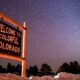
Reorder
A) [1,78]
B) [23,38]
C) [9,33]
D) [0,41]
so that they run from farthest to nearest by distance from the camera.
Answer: [23,38] → [9,33] → [0,41] → [1,78]

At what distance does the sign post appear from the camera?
8.77 m

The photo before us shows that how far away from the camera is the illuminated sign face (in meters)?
8.76

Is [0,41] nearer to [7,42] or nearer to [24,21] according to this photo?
[7,42]

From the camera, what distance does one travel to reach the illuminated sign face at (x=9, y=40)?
876 cm

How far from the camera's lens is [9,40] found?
30.6 ft

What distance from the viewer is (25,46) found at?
10.9m

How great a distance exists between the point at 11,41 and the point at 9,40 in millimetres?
186

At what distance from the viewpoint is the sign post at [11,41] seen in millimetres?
8766

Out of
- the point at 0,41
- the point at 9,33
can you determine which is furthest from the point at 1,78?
the point at 9,33

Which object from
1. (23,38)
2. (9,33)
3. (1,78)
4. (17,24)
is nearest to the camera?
(1,78)

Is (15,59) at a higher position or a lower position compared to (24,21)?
lower

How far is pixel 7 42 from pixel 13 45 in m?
0.54

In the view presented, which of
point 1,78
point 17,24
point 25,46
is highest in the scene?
point 17,24

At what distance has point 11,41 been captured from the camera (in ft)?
31.1
